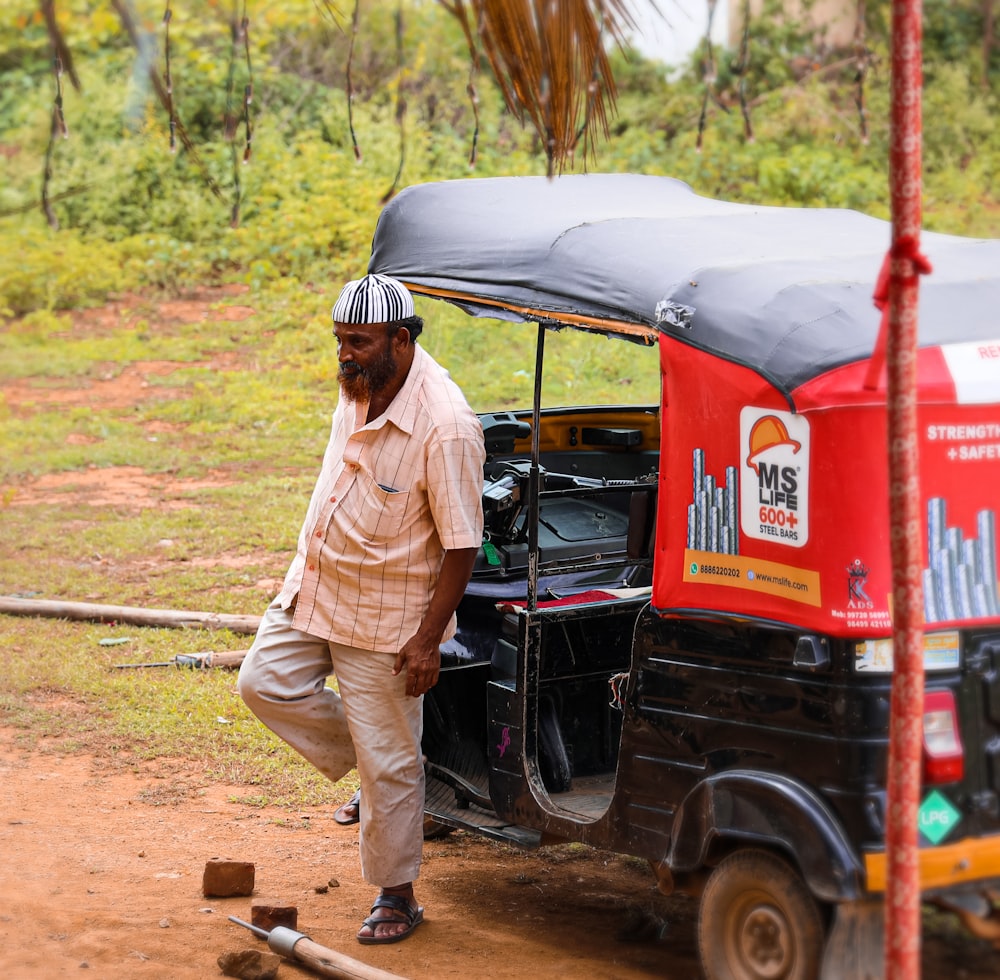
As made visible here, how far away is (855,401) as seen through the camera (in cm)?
299

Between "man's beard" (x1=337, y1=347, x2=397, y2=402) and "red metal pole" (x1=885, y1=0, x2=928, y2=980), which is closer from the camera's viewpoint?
"red metal pole" (x1=885, y1=0, x2=928, y2=980)

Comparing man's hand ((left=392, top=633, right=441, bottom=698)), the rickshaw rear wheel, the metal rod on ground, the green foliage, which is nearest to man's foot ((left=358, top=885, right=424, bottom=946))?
the metal rod on ground

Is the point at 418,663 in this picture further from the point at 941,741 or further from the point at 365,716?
the point at 941,741

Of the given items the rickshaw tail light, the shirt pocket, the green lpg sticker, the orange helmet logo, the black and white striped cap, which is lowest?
the green lpg sticker

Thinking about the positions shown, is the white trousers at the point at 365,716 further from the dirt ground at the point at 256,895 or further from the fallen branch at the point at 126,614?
the fallen branch at the point at 126,614

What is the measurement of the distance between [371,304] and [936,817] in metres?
2.07

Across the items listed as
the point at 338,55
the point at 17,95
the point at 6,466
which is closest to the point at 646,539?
the point at 6,466

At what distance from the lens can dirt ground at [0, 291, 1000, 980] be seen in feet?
12.8

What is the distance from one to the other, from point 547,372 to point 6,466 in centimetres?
490

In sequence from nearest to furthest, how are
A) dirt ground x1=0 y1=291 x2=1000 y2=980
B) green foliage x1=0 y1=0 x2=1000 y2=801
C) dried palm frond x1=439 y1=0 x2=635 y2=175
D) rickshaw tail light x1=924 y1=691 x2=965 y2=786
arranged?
dried palm frond x1=439 y1=0 x2=635 y2=175, rickshaw tail light x1=924 y1=691 x2=965 y2=786, dirt ground x1=0 y1=291 x2=1000 y2=980, green foliage x1=0 y1=0 x2=1000 y2=801

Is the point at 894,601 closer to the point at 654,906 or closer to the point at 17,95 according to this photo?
the point at 654,906

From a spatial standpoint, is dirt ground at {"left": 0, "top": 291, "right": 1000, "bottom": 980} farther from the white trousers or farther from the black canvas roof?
the black canvas roof

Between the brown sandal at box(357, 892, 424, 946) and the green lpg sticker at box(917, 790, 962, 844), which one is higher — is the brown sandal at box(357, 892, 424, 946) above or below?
below

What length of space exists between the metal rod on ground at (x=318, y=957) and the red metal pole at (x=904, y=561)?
5.48ft
